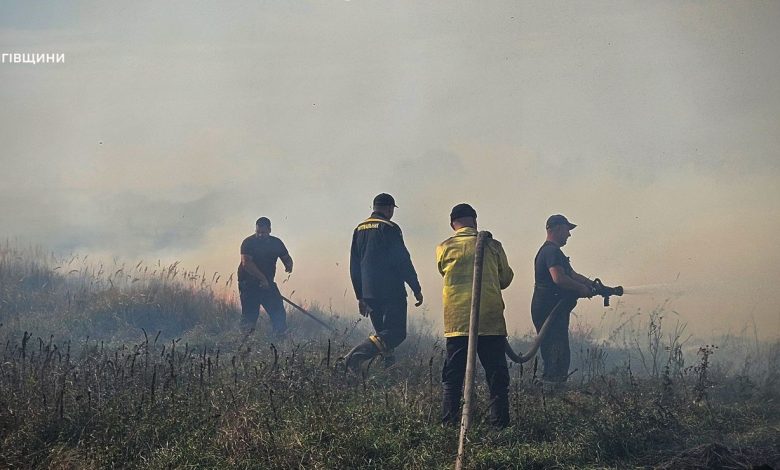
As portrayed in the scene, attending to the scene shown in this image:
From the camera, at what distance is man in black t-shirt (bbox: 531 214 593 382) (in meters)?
9.51

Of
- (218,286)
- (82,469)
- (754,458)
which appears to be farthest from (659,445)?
(218,286)

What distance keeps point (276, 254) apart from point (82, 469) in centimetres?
708

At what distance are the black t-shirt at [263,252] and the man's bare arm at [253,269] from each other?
0.18ft

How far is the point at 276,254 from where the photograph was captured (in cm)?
1241

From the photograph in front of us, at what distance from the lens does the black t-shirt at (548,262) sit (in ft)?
31.4

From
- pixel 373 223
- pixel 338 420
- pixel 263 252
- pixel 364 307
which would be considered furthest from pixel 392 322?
pixel 263 252

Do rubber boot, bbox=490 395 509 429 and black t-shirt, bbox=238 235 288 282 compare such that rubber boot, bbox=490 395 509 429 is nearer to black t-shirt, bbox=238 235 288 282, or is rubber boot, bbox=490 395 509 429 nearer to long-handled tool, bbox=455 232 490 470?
long-handled tool, bbox=455 232 490 470

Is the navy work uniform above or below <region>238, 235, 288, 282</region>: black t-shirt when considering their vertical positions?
below

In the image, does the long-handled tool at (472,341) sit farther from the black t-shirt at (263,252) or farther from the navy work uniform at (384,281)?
the black t-shirt at (263,252)

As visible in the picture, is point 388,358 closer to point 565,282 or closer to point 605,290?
point 565,282

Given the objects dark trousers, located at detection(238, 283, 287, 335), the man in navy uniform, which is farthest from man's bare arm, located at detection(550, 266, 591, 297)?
dark trousers, located at detection(238, 283, 287, 335)

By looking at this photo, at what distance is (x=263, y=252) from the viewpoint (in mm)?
12422

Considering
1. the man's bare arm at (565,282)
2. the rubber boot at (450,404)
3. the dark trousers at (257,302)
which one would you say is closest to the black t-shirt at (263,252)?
the dark trousers at (257,302)

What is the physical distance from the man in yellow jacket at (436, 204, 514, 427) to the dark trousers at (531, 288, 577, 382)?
2685mm
